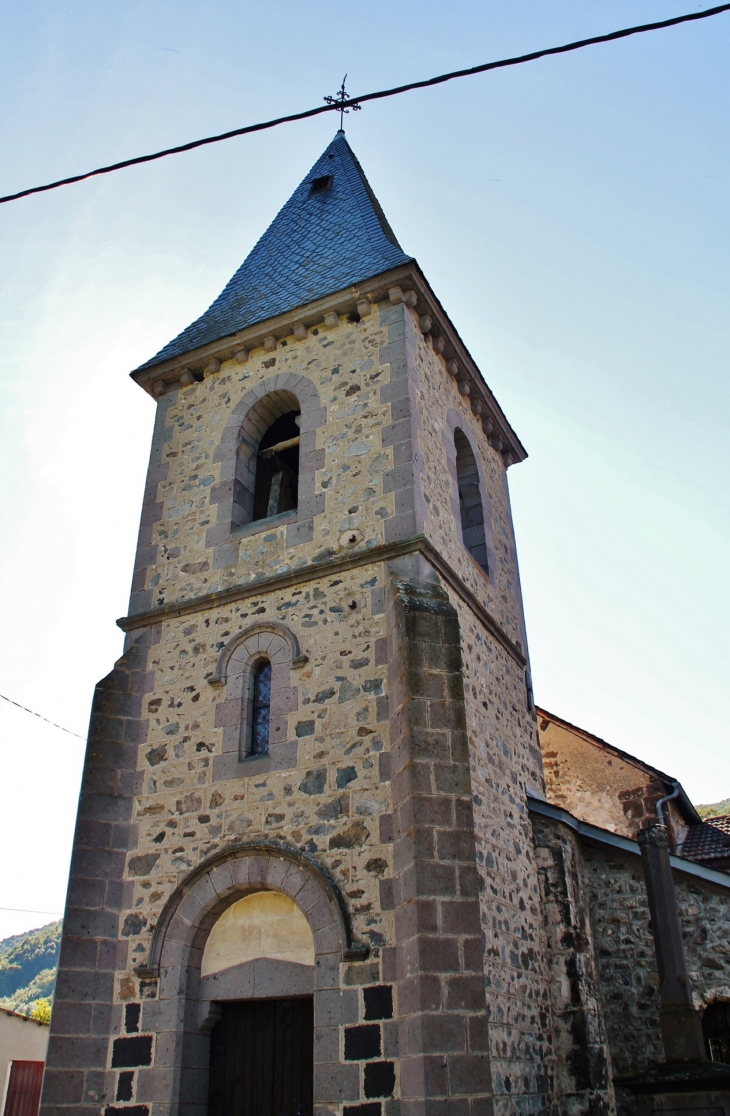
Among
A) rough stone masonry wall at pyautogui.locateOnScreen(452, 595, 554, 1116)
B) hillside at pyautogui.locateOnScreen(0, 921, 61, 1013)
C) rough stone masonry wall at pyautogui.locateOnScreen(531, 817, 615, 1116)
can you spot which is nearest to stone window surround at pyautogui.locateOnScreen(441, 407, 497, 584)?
rough stone masonry wall at pyautogui.locateOnScreen(452, 595, 554, 1116)

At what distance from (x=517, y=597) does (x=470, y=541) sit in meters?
1.24

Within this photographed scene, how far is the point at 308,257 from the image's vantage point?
505 inches

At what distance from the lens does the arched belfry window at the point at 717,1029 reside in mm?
9188

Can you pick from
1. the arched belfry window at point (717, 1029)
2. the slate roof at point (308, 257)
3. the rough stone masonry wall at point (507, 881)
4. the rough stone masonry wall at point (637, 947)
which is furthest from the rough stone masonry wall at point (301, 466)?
the arched belfry window at point (717, 1029)

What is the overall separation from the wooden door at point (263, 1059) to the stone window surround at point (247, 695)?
2000 mm

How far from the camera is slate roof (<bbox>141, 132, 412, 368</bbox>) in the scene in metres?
11.5

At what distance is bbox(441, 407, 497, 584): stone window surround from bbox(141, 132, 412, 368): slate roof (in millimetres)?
2067

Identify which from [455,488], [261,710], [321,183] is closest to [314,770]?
[261,710]

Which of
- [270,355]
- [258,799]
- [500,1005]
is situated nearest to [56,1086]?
[258,799]

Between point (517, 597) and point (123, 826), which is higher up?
point (517, 597)

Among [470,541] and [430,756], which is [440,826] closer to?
[430,756]

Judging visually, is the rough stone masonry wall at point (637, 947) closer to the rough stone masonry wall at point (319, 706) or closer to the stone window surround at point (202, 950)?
the rough stone masonry wall at point (319, 706)

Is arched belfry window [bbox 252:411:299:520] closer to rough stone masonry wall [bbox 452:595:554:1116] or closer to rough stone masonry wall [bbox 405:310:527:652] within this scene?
rough stone masonry wall [bbox 405:310:527:652]

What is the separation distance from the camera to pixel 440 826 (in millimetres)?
6875
